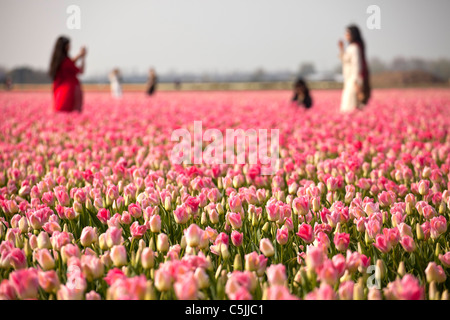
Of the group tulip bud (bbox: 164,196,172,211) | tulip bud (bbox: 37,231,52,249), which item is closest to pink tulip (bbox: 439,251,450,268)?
tulip bud (bbox: 164,196,172,211)

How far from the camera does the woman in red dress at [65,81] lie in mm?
11172

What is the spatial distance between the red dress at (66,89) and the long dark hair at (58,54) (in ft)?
0.62

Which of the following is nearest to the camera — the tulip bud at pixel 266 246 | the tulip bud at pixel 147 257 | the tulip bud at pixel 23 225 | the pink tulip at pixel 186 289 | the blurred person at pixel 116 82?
the pink tulip at pixel 186 289

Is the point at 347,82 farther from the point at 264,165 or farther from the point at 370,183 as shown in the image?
the point at 370,183

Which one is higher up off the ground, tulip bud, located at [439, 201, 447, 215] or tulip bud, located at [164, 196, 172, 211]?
tulip bud, located at [164, 196, 172, 211]

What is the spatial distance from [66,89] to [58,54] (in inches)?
35.9

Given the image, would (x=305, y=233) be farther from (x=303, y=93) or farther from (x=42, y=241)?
(x=303, y=93)

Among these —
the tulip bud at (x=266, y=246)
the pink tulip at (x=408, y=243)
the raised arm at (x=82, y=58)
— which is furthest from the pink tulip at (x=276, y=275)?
the raised arm at (x=82, y=58)

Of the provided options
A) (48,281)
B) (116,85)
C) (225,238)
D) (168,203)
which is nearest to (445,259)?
(225,238)

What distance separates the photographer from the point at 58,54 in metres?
11.0

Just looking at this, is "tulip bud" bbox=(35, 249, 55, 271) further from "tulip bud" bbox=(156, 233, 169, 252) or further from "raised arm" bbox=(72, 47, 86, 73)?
"raised arm" bbox=(72, 47, 86, 73)

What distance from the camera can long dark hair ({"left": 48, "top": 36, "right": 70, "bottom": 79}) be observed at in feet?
35.5

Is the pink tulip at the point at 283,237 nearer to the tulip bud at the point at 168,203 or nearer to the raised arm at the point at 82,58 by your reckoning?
the tulip bud at the point at 168,203

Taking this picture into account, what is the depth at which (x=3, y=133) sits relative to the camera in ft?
25.2
